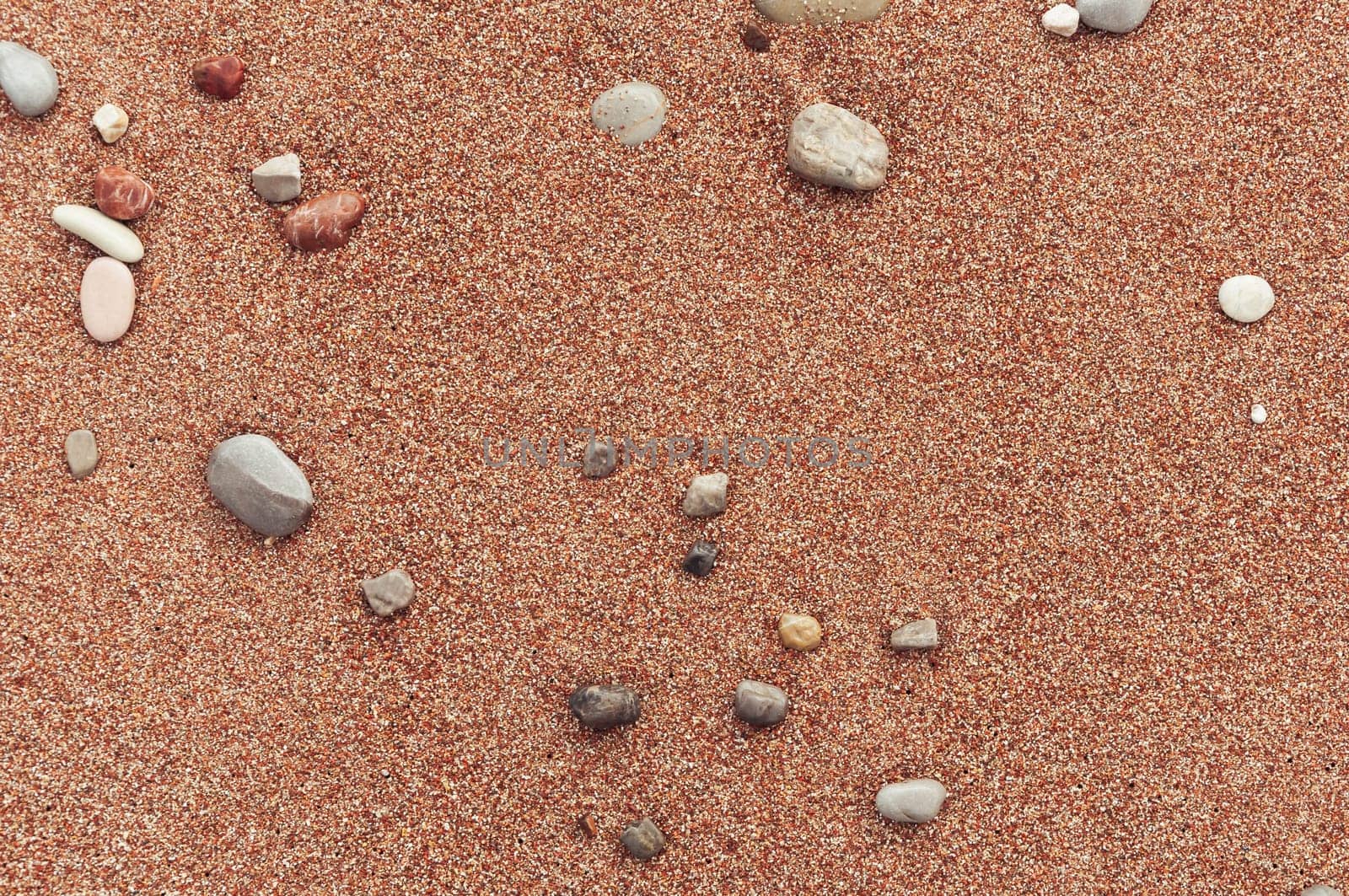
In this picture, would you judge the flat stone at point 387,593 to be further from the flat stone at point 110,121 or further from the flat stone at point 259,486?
the flat stone at point 110,121

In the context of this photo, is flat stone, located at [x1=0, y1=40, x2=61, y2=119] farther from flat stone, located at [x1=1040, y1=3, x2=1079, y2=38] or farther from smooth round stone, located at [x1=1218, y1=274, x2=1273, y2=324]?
smooth round stone, located at [x1=1218, y1=274, x2=1273, y2=324]

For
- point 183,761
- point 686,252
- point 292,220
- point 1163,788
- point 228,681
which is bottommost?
point 183,761

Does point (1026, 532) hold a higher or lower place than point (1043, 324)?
lower

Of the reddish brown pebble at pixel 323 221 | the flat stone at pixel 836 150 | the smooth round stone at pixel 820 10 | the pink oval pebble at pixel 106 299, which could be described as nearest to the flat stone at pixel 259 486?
the pink oval pebble at pixel 106 299

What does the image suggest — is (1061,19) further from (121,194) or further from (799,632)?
(121,194)

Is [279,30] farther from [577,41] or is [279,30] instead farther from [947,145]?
[947,145]

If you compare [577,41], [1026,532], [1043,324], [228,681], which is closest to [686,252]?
[577,41]
